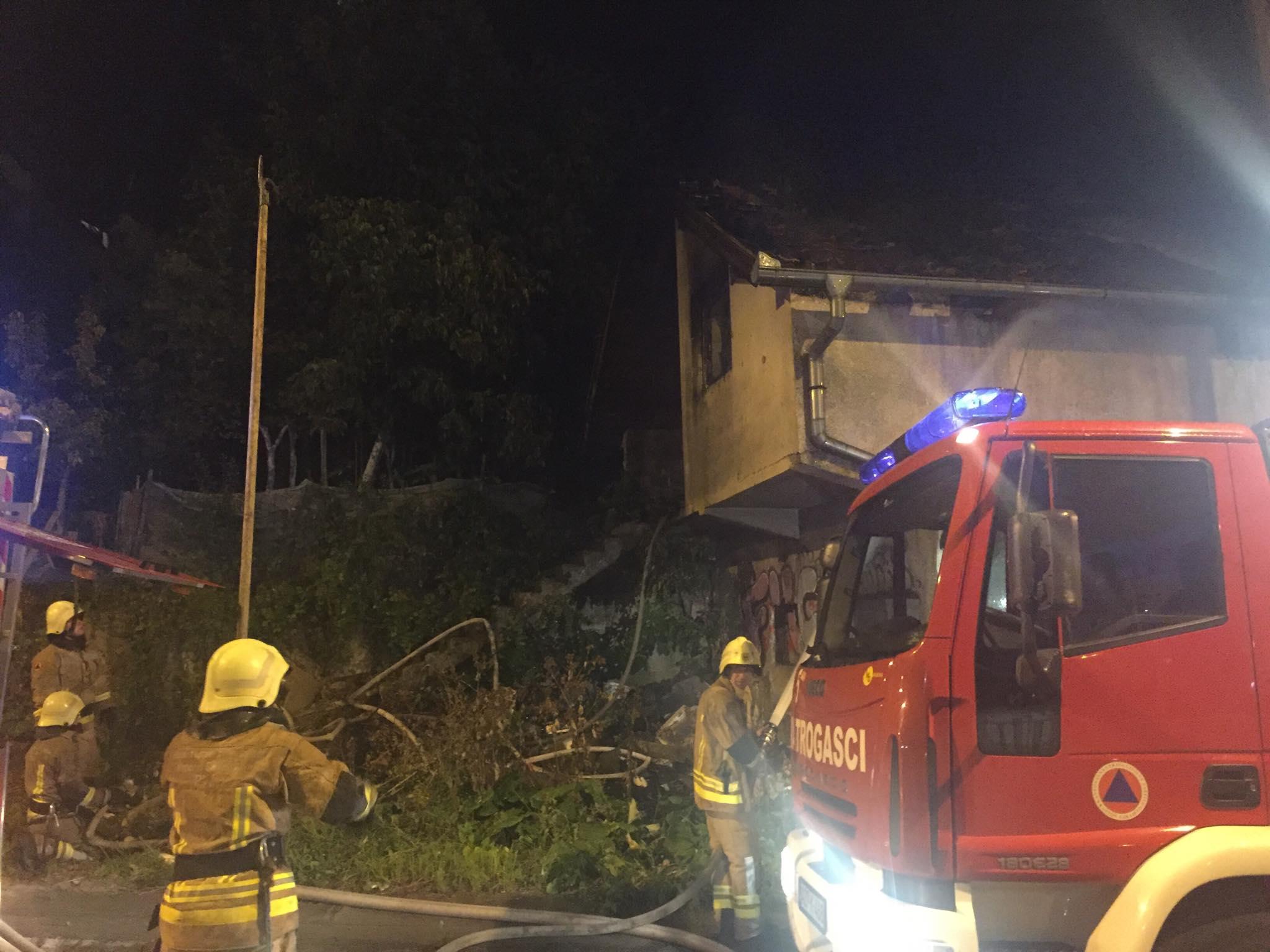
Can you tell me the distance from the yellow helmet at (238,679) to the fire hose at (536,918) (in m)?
2.31

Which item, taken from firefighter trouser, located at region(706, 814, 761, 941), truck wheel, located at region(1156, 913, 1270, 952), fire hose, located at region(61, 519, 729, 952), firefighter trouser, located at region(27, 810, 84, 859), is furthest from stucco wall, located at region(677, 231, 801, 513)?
firefighter trouser, located at region(27, 810, 84, 859)

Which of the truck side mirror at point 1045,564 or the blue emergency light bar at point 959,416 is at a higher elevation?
the blue emergency light bar at point 959,416

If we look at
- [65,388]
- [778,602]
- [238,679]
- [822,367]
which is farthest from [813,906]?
[65,388]

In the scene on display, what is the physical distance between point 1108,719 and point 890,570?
1.23 m

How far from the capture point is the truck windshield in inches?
125

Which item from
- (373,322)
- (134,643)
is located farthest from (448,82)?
(134,643)

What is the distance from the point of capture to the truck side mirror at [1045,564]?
8.43 feet

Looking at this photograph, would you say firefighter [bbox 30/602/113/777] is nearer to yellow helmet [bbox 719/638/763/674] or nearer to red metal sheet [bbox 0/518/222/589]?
red metal sheet [bbox 0/518/222/589]

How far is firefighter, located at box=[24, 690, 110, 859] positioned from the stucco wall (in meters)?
5.66

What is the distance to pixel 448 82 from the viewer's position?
33.1 ft

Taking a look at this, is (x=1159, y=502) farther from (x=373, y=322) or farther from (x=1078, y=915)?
(x=373, y=322)

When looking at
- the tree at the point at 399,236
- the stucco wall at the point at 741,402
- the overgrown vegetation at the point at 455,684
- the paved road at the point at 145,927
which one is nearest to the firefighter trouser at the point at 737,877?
the paved road at the point at 145,927

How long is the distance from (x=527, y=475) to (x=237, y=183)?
608 cm

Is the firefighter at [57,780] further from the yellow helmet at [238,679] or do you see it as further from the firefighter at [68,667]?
the yellow helmet at [238,679]
